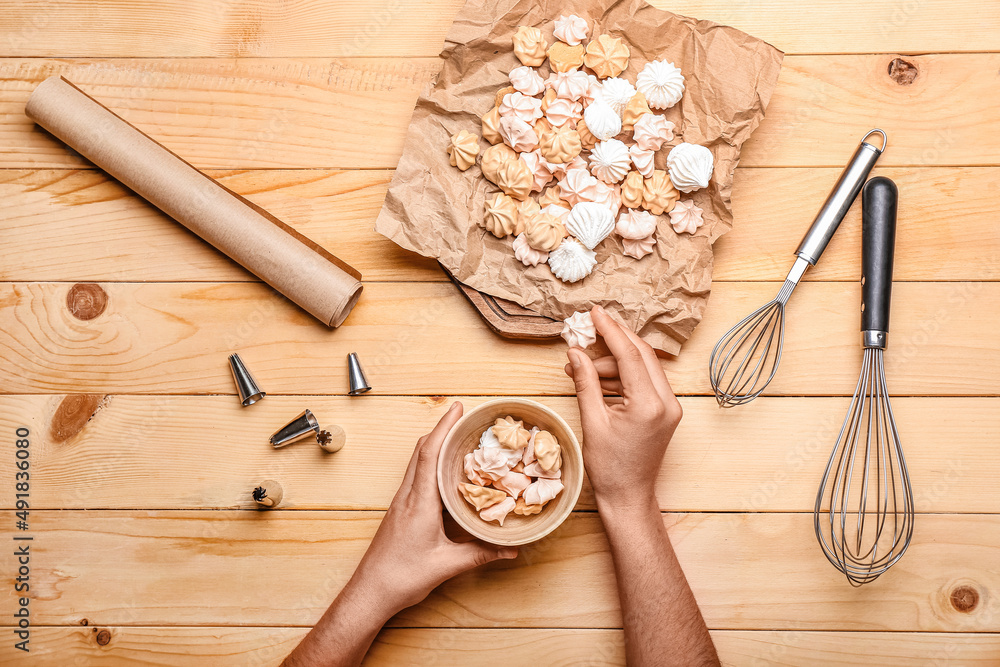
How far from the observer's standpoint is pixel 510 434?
92cm

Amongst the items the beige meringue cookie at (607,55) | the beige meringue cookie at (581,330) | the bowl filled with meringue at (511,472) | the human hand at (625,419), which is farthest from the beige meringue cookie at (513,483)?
the beige meringue cookie at (607,55)

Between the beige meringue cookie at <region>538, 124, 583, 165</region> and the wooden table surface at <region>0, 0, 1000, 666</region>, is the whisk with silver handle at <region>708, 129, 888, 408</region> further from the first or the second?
the beige meringue cookie at <region>538, 124, 583, 165</region>

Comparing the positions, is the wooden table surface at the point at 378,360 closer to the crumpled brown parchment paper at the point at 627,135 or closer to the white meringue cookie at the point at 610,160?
the crumpled brown parchment paper at the point at 627,135

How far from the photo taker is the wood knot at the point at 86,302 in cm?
108

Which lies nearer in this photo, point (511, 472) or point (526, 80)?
point (511, 472)

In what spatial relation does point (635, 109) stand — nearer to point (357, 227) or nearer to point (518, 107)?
point (518, 107)

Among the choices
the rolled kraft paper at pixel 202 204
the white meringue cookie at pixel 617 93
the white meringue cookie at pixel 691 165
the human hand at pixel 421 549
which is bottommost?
the human hand at pixel 421 549

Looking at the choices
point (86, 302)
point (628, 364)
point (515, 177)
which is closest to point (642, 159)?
point (515, 177)

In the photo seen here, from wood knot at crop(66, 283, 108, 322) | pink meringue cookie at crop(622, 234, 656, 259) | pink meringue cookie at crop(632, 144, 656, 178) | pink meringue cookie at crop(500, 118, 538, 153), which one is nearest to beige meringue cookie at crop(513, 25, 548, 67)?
pink meringue cookie at crop(500, 118, 538, 153)

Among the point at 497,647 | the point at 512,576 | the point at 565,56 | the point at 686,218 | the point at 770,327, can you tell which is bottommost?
the point at 497,647

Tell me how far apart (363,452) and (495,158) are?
1.66 feet

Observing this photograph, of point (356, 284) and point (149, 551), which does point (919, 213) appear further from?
point (149, 551)

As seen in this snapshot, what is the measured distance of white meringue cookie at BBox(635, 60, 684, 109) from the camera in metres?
1.01

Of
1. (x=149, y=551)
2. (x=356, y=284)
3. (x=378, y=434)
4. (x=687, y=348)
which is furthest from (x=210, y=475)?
(x=687, y=348)
